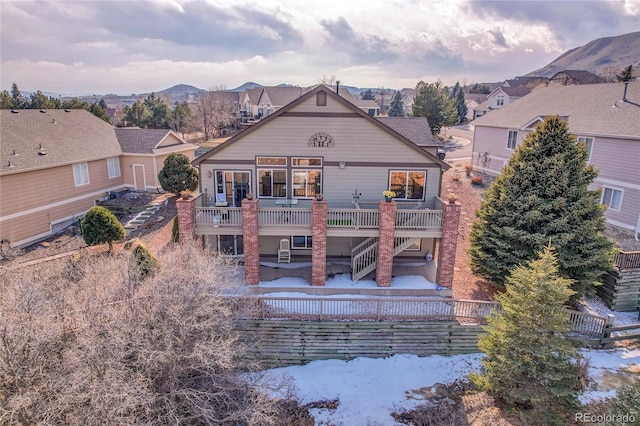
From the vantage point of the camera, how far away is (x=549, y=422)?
370 inches

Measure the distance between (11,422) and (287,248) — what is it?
11299 millimetres

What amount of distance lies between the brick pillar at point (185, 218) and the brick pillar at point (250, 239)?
222 centimetres

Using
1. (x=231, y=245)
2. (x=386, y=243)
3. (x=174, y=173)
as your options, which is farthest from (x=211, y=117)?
(x=386, y=243)

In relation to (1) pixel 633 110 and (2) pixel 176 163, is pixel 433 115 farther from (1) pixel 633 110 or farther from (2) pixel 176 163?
(2) pixel 176 163

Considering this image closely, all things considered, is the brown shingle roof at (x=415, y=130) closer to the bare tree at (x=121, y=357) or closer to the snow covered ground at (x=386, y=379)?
the snow covered ground at (x=386, y=379)

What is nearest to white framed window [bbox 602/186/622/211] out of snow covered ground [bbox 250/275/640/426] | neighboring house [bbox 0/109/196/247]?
→ snow covered ground [bbox 250/275/640/426]

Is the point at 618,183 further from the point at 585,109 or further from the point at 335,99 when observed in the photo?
the point at 335,99

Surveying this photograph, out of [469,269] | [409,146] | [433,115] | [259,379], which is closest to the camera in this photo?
[259,379]

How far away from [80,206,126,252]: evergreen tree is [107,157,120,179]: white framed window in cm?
1039

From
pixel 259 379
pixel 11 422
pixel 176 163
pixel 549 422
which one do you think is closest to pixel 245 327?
pixel 259 379

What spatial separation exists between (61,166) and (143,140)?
289 inches

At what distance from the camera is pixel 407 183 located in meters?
17.1

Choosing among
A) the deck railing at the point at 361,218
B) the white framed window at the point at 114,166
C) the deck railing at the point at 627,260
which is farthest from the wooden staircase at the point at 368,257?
the white framed window at the point at 114,166

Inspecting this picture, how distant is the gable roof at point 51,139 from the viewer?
794 inches
